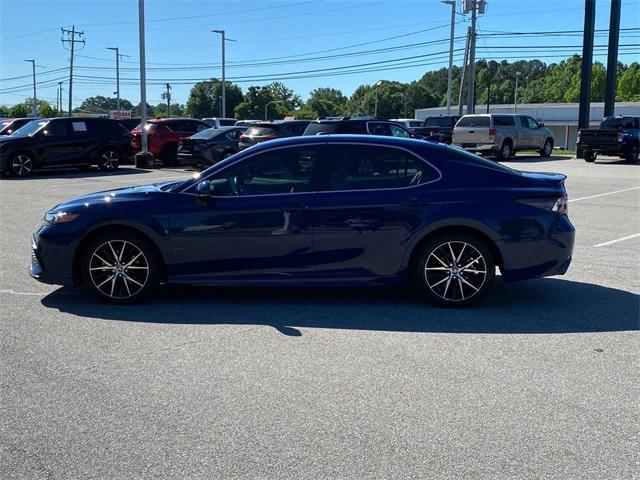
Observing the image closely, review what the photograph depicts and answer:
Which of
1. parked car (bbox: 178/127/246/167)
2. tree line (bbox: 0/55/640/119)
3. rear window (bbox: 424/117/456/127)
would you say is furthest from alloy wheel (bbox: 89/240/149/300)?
tree line (bbox: 0/55/640/119)

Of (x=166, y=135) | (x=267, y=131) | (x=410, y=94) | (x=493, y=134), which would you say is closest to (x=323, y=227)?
(x=267, y=131)

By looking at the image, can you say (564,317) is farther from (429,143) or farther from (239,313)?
(239,313)

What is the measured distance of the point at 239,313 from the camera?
603 cm

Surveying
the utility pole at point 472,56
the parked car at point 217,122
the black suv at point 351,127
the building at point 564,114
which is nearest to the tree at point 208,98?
the building at point 564,114

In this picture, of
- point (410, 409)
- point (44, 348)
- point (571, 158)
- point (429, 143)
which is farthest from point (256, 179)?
point (571, 158)

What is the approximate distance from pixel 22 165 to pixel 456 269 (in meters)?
17.9

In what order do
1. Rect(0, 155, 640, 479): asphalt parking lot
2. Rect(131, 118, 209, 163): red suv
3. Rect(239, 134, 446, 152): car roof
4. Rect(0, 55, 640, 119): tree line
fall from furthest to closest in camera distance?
Rect(0, 55, 640, 119): tree line → Rect(131, 118, 209, 163): red suv → Rect(239, 134, 446, 152): car roof → Rect(0, 155, 640, 479): asphalt parking lot

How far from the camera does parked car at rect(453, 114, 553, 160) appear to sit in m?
26.2

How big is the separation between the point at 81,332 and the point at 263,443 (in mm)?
2547

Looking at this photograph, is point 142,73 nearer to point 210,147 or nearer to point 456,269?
point 210,147

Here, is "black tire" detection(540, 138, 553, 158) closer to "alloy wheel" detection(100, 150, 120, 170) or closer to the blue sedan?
"alloy wheel" detection(100, 150, 120, 170)

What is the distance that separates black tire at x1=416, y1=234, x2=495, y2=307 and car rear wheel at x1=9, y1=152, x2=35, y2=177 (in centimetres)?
1762

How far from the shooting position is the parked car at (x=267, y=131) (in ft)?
68.4

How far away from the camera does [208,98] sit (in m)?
136
